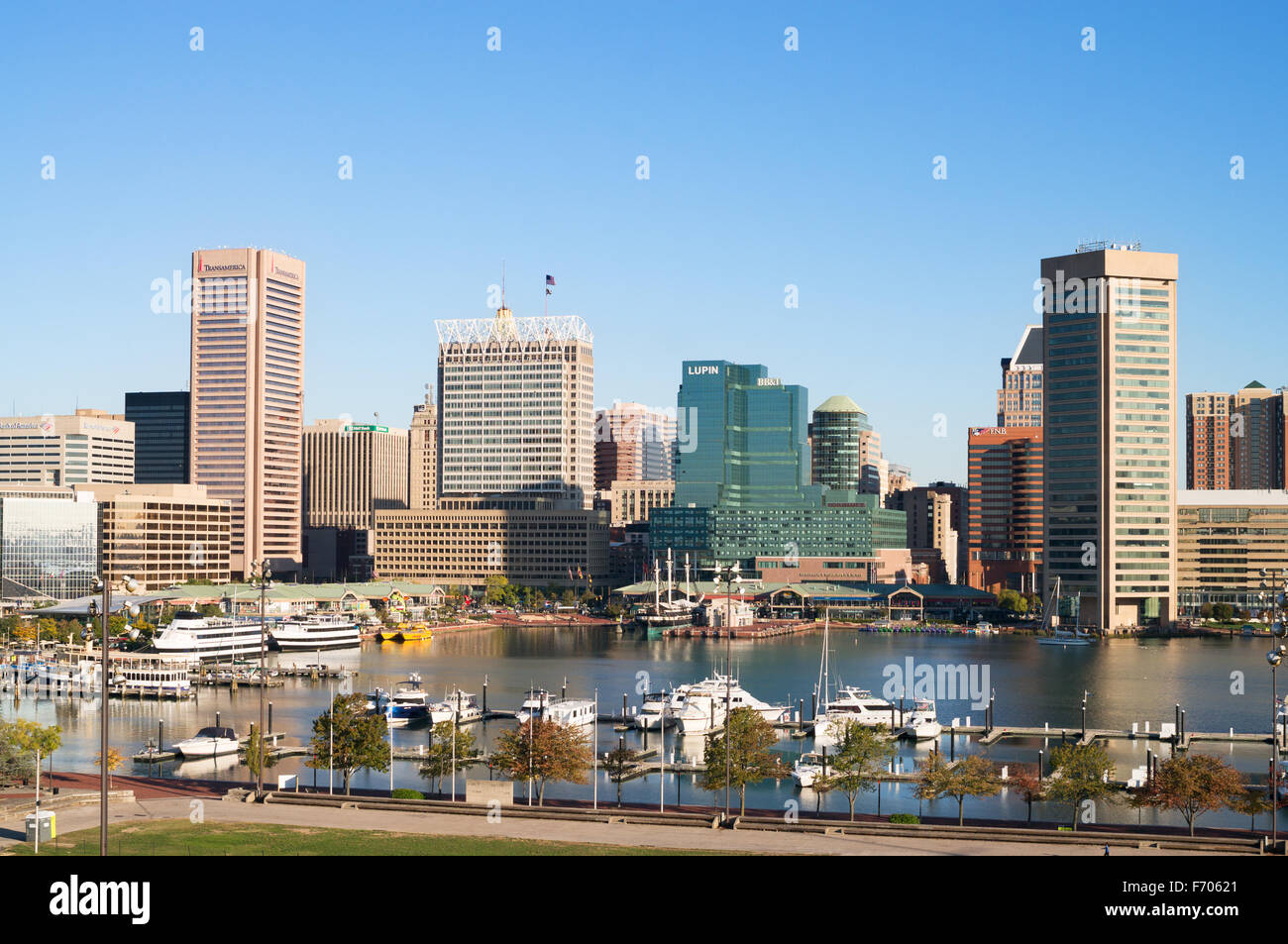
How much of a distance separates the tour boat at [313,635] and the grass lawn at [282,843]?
9923 centimetres

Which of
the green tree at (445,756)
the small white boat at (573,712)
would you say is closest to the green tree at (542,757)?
the green tree at (445,756)

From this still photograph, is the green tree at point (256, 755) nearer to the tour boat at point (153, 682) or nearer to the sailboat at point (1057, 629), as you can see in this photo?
the tour boat at point (153, 682)

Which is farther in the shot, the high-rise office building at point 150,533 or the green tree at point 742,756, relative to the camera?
the high-rise office building at point 150,533

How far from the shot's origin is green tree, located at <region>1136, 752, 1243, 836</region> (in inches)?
1809

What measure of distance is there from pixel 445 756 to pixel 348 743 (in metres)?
6.44

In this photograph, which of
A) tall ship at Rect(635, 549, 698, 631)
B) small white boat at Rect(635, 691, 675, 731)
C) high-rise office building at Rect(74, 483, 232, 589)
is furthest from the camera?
high-rise office building at Rect(74, 483, 232, 589)

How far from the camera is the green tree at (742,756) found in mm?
50594

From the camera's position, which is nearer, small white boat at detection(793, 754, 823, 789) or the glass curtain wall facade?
small white boat at detection(793, 754, 823, 789)

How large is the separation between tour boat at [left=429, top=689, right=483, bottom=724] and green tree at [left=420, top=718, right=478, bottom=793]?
1392 cm

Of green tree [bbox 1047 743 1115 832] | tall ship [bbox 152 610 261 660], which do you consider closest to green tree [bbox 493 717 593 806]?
green tree [bbox 1047 743 1115 832]

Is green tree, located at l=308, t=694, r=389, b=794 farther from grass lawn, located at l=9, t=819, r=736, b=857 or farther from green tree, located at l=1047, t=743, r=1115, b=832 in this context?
green tree, located at l=1047, t=743, r=1115, b=832
